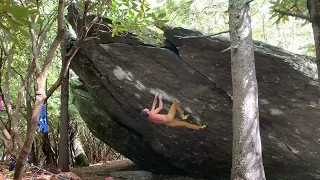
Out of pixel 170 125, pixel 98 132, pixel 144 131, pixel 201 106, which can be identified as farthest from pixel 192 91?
pixel 98 132

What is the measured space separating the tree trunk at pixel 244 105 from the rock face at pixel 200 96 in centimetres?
97

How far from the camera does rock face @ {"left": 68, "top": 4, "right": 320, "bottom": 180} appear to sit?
21.0ft

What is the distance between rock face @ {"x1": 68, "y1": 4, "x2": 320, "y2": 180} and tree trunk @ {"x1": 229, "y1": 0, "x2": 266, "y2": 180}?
97 cm

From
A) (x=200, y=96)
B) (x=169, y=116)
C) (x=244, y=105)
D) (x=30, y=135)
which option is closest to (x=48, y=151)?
(x=169, y=116)

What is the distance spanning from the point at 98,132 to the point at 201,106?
4325 mm

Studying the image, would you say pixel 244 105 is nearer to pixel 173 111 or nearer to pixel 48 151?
pixel 173 111

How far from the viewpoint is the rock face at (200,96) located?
6.39 m

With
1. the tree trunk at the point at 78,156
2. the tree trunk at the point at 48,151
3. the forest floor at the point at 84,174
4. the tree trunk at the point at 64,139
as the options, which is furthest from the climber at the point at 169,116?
the tree trunk at the point at 78,156

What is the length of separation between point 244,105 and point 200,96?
2246 millimetres

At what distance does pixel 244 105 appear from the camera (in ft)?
16.4

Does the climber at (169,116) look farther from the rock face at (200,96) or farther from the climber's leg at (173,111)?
the rock face at (200,96)

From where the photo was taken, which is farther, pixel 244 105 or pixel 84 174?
pixel 84 174

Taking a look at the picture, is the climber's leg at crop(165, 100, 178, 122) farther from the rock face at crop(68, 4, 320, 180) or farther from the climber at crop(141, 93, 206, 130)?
the rock face at crop(68, 4, 320, 180)

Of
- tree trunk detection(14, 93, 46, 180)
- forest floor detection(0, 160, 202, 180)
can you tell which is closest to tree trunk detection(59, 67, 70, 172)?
forest floor detection(0, 160, 202, 180)
